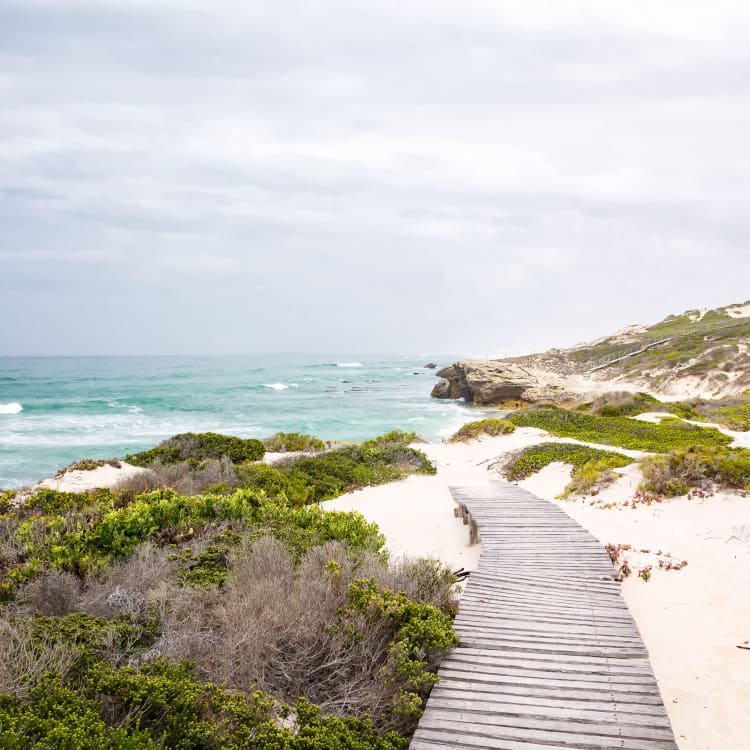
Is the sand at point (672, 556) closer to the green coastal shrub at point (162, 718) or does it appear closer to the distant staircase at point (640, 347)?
the green coastal shrub at point (162, 718)

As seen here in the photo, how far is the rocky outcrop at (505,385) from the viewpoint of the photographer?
127 feet

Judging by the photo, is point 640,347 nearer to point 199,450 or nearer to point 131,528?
point 199,450

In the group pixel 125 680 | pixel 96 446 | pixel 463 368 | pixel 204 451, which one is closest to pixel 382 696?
pixel 125 680

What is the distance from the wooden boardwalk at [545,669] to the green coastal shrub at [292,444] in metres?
13.8

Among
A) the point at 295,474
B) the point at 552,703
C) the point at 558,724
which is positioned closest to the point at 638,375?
the point at 295,474

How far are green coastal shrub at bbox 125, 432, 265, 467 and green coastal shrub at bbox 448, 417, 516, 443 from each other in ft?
30.8

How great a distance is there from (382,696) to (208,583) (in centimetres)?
247

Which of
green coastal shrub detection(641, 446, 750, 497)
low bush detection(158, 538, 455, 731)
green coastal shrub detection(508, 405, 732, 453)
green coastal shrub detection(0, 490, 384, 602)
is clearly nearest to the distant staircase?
green coastal shrub detection(508, 405, 732, 453)

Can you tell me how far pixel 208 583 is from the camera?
5.66 metres

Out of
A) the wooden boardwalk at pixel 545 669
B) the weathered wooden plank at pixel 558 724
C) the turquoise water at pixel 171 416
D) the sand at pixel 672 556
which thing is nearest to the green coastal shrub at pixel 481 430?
the turquoise water at pixel 171 416

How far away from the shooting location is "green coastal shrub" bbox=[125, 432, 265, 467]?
1580 centimetres

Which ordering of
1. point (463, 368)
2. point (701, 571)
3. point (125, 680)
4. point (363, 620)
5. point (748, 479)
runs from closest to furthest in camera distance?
point (125, 680) → point (363, 620) → point (701, 571) → point (748, 479) → point (463, 368)

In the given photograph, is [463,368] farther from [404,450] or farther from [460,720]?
[460,720]

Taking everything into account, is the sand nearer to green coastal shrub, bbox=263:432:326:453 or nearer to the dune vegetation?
the dune vegetation
